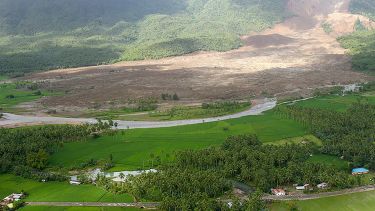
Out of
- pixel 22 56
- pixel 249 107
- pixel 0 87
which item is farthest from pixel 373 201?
pixel 22 56

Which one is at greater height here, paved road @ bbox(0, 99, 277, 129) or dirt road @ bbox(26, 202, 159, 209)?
paved road @ bbox(0, 99, 277, 129)

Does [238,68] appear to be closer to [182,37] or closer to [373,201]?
[182,37]

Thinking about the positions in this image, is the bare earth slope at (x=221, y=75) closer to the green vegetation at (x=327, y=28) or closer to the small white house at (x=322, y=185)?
the green vegetation at (x=327, y=28)

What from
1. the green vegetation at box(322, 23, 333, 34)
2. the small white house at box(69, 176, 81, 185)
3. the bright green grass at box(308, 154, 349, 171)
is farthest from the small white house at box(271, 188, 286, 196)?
the green vegetation at box(322, 23, 333, 34)

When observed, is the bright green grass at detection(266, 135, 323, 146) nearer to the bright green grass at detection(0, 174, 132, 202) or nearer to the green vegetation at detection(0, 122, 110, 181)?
the bright green grass at detection(0, 174, 132, 202)

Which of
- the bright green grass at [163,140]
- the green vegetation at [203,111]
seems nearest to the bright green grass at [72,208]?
the bright green grass at [163,140]

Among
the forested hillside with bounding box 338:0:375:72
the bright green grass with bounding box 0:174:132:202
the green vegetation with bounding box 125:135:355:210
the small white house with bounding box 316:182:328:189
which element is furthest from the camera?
the forested hillside with bounding box 338:0:375:72

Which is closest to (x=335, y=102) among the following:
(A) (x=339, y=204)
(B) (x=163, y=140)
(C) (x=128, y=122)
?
(B) (x=163, y=140)
